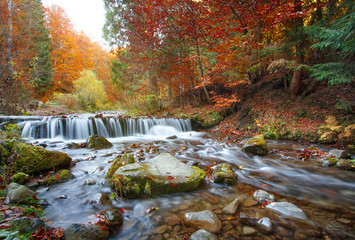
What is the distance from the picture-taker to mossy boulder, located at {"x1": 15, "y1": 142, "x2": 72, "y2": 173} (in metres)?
3.03

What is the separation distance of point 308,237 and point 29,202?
A: 12.2ft

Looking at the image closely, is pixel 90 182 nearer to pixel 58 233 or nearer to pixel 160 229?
pixel 58 233

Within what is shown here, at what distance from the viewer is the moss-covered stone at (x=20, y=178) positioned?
9.11 ft

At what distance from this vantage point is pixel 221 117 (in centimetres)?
1035

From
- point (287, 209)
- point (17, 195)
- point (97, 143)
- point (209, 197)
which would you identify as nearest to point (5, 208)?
point (17, 195)

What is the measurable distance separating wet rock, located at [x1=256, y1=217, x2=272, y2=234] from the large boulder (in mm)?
1183

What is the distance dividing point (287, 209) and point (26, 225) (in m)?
3.20

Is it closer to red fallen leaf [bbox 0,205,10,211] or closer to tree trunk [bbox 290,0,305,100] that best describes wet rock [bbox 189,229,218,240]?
red fallen leaf [bbox 0,205,10,211]

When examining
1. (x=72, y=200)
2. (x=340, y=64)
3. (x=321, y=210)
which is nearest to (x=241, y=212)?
(x=321, y=210)

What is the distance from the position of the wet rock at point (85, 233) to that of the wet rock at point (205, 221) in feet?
3.45

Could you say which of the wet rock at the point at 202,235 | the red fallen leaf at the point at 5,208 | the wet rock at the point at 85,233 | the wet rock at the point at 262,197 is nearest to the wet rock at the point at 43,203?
the red fallen leaf at the point at 5,208

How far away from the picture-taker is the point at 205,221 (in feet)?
6.69

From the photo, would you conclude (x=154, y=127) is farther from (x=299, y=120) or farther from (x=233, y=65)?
(x=299, y=120)

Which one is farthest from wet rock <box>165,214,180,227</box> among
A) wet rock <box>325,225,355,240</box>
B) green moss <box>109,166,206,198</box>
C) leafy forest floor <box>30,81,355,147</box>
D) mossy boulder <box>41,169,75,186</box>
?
leafy forest floor <box>30,81,355,147</box>
